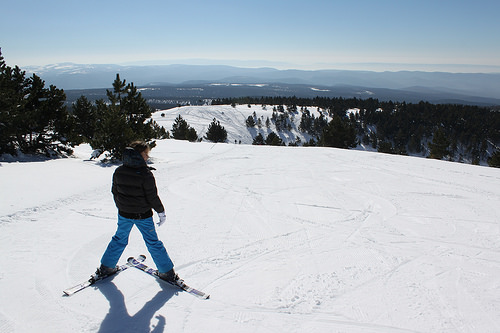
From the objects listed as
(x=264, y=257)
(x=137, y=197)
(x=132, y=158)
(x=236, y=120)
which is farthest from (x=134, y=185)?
(x=236, y=120)

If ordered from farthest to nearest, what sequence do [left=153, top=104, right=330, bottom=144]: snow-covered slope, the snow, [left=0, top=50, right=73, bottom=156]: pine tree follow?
[left=153, top=104, right=330, bottom=144]: snow-covered slope, [left=0, top=50, right=73, bottom=156]: pine tree, the snow

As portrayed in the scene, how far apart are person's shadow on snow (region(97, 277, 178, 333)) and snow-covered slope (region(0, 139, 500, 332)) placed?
0.02 meters

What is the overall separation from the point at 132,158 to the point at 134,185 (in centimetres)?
38

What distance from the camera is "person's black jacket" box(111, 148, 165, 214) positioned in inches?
150

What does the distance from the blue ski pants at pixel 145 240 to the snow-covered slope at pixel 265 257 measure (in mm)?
393

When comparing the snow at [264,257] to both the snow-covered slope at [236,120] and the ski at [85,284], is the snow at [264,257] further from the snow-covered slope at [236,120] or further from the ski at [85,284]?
the snow-covered slope at [236,120]

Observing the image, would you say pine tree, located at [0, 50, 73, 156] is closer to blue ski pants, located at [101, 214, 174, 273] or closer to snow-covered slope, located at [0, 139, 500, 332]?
snow-covered slope, located at [0, 139, 500, 332]

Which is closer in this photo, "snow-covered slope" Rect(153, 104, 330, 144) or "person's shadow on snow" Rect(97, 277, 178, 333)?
"person's shadow on snow" Rect(97, 277, 178, 333)

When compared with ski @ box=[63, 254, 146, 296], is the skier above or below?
above

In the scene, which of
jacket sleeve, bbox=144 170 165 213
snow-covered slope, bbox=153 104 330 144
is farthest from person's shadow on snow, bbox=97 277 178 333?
snow-covered slope, bbox=153 104 330 144

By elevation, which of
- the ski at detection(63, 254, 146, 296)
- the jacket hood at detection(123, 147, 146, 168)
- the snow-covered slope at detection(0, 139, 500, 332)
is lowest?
the snow-covered slope at detection(0, 139, 500, 332)

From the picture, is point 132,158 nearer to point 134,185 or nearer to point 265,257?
point 134,185

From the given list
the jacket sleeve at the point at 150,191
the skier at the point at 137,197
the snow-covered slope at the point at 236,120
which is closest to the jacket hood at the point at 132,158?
the skier at the point at 137,197

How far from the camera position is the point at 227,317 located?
11.9ft
